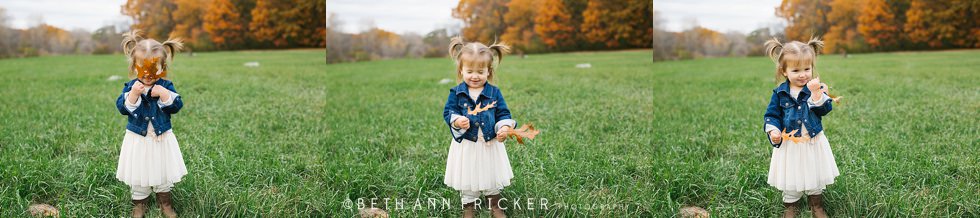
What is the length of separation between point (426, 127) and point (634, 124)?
1.89 meters

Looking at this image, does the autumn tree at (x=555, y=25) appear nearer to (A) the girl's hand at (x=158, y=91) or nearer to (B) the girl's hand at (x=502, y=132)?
(B) the girl's hand at (x=502, y=132)

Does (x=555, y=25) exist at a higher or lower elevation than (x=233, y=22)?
lower

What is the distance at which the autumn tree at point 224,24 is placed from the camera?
39.5 ft

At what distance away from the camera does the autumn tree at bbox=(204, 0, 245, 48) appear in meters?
12.0

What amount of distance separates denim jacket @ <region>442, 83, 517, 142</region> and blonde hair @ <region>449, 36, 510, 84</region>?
11 cm

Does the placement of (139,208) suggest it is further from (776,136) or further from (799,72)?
(799,72)

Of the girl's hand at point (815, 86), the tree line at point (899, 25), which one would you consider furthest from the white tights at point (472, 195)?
the tree line at point (899, 25)

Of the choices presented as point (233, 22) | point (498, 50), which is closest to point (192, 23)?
point (233, 22)

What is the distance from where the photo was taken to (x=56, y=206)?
4168mm

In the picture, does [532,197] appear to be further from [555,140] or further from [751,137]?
[751,137]

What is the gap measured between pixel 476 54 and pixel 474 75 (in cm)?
11

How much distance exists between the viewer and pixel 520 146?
549 cm

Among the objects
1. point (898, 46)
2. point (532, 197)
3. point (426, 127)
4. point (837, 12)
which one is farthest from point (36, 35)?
point (898, 46)

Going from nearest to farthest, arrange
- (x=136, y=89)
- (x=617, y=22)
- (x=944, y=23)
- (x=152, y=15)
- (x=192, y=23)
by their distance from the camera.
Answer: (x=136, y=89), (x=617, y=22), (x=152, y=15), (x=192, y=23), (x=944, y=23)
